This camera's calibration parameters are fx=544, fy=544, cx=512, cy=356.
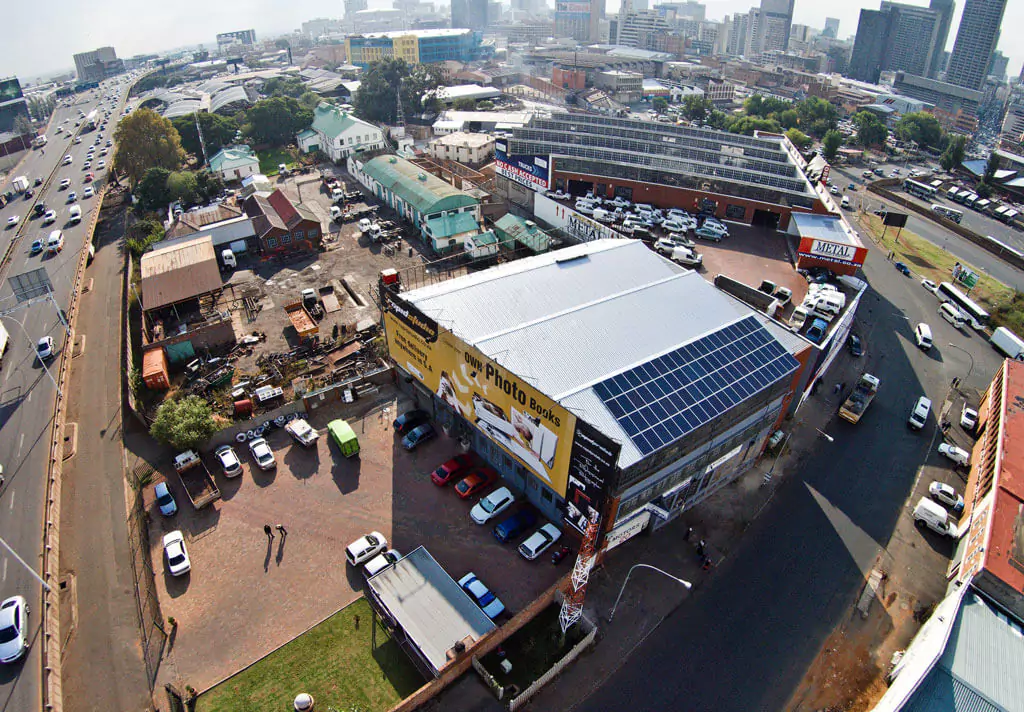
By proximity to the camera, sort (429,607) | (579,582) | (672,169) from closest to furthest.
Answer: (579,582) < (429,607) < (672,169)

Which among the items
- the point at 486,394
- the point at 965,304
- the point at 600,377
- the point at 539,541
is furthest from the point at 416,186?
the point at 965,304

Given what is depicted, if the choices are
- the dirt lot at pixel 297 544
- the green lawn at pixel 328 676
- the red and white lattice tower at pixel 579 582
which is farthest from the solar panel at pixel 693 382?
the green lawn at pixel 328 676

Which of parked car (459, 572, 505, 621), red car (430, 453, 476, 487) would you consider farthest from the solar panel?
red car (430, 453, 476, 487)

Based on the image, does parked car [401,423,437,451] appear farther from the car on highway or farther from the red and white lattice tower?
the red and white lattice tower

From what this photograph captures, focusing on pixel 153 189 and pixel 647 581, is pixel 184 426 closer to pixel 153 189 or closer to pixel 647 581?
pixel 647 581

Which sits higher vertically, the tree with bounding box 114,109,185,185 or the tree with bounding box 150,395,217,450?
the tree with bounding box 114,109,185,185

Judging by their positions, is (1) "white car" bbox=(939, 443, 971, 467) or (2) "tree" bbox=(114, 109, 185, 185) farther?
(2) "tree" bbox=(114, 109, 185, 185)
